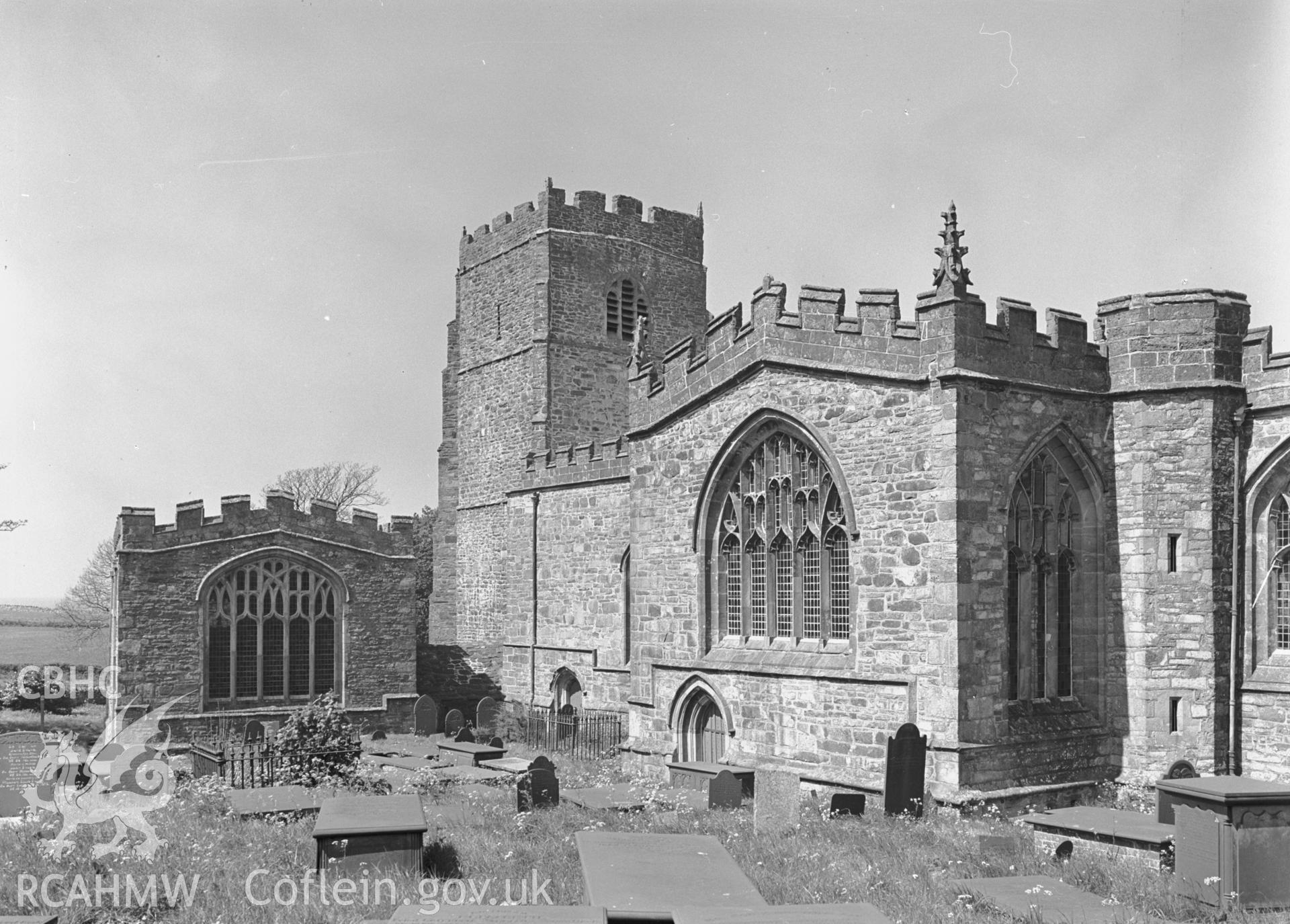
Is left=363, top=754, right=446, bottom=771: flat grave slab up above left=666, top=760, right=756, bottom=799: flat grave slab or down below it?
below

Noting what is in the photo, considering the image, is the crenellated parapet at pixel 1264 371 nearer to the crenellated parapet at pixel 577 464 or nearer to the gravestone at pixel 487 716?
the crenellated parapet at pixel 577 464

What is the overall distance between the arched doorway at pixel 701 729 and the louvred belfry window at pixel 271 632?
11.9 m

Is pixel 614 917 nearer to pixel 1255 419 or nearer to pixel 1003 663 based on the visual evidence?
pixel 1003 663

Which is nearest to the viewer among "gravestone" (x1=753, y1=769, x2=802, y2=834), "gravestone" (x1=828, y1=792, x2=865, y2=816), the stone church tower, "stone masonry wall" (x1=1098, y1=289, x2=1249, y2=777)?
"gravestone" (x1=753, y1=769, x2=802, y2=834)

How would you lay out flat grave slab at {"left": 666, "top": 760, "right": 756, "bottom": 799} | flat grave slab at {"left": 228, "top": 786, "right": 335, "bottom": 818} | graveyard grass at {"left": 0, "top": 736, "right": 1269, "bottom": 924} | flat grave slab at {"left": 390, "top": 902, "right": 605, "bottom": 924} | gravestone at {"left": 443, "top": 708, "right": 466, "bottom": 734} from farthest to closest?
1. gravestone at {"left": 443, "top": 708, "right": 466, "bottom": 734}
2. flat grave slab at {"left": 666, "top": 760, "right": 756, "bottom": 799}
3. flat grave slab at {"left": 228, "top": 786, "right": 335, "bottom": 818}
4. graveyard grass at {"left": 0, "top": 736, "right": 1269, "bottom": 924}
5. flat grave slab at {"left": 390, "top": 902, "right": 605, "bottom": 924}

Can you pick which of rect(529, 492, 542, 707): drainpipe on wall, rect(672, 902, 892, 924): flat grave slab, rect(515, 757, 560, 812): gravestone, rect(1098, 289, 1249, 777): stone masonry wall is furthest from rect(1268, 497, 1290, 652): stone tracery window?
rect(529, 492, 542, 707): drainpipe on wall

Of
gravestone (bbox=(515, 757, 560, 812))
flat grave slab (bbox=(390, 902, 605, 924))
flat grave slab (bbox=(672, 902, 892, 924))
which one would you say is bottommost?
gravestone (bbox=(515, 757, 560, 812))

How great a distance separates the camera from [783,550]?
689 inches

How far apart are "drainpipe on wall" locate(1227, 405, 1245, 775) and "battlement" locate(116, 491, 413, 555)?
18.9 m

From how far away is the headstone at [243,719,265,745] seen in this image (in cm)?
2071

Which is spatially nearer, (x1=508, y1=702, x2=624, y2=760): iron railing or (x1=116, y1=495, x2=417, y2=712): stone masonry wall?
(x1=508, y1=702, x2=624, y2=760): iron railing

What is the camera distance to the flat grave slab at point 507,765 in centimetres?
1864

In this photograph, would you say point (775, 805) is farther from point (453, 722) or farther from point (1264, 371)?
point (453, 722)

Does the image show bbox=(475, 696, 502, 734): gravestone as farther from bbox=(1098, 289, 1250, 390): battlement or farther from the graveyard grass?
bbox=(1098, 289, 1250, 390): battlement
